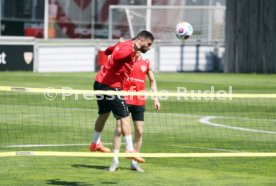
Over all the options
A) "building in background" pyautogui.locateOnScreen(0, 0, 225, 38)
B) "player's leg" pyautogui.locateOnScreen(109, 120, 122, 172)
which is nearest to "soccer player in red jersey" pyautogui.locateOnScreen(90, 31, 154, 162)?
"player's leg" pyautogui.locateOnScreen(109, 120, 122, 172)

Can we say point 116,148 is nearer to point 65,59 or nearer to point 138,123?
point 138,123

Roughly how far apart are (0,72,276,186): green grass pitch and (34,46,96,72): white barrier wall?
6.42 m

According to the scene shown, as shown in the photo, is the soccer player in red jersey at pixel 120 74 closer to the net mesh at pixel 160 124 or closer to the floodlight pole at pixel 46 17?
the net mesh at pixel 160 124

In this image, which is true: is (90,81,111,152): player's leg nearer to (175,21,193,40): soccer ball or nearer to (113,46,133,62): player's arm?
(113,46,133,62): player's arm

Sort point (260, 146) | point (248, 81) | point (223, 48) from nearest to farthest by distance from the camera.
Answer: point (260, 146) → point (248, 81) → point (223, 48)

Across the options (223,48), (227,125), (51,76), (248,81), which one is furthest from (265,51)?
(227,125)

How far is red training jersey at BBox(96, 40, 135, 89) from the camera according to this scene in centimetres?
1482

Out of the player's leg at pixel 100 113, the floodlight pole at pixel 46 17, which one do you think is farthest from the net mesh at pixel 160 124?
the floodlight pole at pixel 46 17

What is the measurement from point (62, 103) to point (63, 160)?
1077cm

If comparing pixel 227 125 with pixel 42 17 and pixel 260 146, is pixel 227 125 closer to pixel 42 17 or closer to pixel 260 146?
pixel 260 146

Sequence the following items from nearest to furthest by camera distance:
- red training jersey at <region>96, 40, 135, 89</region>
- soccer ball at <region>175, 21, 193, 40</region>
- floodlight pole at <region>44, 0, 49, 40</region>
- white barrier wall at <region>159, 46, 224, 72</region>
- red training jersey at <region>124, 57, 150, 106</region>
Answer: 1. red training jersey at <region>96, 40, 135, 89</region>
2. red training jersey at <region>124, 57, 150, 106</region>
3. soccer ball at <region>175, 21, 193, 40</region>
4. white barrier wall at <region>159, 46, 224, 72</region>
5. floodlight pole at <region>44, 0, 49, 40</region>

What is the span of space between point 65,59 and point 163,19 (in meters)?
9.34

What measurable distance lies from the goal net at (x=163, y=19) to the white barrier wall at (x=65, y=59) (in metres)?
6.45

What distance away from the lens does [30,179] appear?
14.0m
